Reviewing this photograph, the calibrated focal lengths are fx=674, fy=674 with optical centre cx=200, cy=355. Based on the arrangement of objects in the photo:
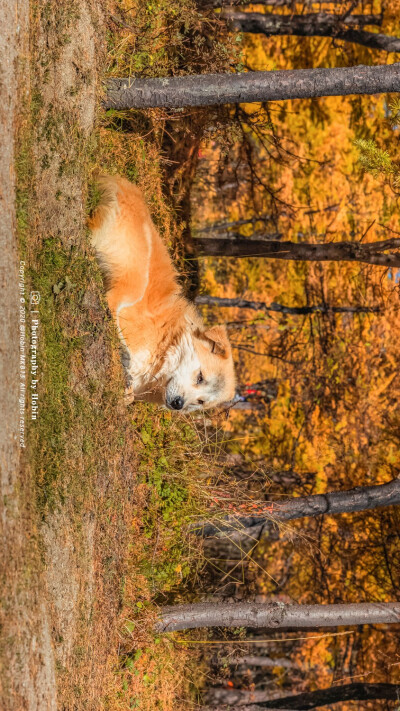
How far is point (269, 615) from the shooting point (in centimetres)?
687

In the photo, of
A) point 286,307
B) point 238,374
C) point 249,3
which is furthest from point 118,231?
point 249,3

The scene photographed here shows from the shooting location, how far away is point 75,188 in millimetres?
5434

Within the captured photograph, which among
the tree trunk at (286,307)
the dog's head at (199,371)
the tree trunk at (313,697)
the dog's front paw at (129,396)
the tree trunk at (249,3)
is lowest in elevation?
the tree trunk at (313,697)

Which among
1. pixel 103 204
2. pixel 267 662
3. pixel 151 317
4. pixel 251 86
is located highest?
pixel 251 86

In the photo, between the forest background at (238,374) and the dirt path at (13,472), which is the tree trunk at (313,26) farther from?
the dirt path at (13,472)

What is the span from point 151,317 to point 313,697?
232 inches

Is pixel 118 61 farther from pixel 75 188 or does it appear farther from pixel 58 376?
pixel 58 376

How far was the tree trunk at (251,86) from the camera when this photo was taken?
5387mm

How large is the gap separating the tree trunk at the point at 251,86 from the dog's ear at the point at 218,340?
1985mm

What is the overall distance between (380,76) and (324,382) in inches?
172

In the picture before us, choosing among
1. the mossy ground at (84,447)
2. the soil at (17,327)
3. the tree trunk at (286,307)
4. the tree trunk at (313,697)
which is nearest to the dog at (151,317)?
the mossy ground at (84,447)

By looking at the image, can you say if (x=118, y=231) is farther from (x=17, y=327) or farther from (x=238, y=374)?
(x=238, y=374)

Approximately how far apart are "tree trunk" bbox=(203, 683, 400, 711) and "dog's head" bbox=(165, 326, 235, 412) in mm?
4409

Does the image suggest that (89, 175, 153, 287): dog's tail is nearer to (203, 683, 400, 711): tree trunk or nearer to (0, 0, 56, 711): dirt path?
(0, 0, 56, 711): dirt path
